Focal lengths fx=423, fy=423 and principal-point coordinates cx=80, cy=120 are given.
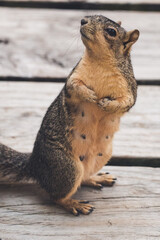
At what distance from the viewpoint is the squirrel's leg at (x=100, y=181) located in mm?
1953

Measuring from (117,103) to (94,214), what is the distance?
49 cm

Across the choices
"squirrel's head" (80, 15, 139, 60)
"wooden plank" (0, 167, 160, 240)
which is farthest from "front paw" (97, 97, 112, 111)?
"wooden plank" (0, 167, 160, 240)

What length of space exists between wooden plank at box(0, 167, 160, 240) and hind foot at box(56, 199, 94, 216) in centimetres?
2

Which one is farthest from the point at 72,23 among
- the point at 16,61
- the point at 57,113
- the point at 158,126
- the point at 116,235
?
the point at 116,235

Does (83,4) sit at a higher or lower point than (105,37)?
lower

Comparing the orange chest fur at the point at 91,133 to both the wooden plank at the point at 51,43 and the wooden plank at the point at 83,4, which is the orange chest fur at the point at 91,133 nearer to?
the wooden plank at the point at 51,43

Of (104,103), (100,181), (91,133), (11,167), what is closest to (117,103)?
(104,103)

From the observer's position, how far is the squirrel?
170cm

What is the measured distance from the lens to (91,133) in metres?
1.76

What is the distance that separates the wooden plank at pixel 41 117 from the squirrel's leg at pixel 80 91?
546mm

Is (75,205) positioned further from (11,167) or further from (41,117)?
(41,117)

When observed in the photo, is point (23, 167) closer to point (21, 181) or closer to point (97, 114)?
point (21, 181)

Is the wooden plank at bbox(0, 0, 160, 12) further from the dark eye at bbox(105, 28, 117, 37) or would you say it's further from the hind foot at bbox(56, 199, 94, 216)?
the hind foot at bbox(56, 199, 94, 216)

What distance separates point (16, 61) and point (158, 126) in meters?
1.05
